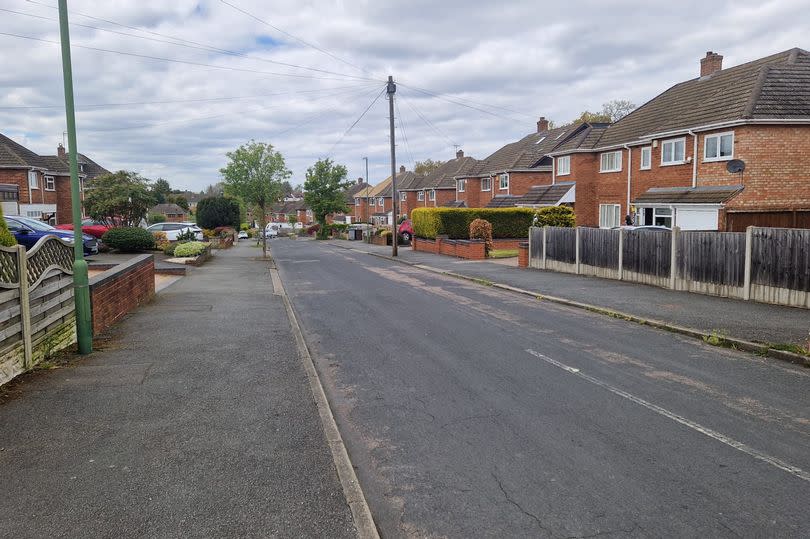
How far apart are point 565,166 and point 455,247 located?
11896mm

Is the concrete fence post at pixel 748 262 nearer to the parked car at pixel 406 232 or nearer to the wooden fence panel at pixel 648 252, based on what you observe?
the wooden fence panel at pixel 648 252

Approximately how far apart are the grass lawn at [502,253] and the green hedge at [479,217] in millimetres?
2623

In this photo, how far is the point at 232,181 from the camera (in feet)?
172

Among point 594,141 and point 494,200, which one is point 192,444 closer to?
point 594,141

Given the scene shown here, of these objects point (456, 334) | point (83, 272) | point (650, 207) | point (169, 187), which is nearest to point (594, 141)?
point (650, 207)

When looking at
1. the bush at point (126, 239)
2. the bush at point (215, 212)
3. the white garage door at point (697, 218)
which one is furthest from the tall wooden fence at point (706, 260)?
the bush at point (215, 212)

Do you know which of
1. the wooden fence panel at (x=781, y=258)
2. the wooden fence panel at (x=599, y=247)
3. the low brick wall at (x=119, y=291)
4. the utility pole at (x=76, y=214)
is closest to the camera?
the utility pole at (x=76, y=214)

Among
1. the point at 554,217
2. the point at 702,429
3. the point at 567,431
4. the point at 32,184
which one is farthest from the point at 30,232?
the point at 32,184

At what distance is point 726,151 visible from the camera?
24609mm

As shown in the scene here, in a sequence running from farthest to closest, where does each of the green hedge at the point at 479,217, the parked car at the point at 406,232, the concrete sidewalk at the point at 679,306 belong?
the parked car at the point at 406,232
the green hedge at the point at 479,217
the concrete sidewalk at the point at 679,306

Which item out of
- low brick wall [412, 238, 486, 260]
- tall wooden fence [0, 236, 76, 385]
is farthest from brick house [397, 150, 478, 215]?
tall wooden fence [0, 236, 76, 385]

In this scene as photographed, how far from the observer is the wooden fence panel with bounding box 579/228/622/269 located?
1911 centimetres

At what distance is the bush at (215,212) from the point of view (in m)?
63.2

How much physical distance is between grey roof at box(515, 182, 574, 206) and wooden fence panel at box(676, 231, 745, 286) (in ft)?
72.9
